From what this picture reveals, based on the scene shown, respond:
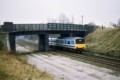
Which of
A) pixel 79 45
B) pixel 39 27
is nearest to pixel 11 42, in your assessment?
pixel 39 27

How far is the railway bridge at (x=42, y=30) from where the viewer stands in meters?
50.9

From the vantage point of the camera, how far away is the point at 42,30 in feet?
178

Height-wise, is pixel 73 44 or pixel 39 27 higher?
pixel 39 27

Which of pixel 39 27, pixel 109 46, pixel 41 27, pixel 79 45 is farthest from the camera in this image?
pixel 41 27

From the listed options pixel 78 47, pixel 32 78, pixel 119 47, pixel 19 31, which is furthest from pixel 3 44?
pixel 32 78

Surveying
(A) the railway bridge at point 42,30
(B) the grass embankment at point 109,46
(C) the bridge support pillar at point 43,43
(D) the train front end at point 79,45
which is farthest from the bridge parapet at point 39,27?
(D) the train front end at point 79,45

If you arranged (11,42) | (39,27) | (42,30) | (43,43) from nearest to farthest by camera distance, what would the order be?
(11,42)
(42,30)
(39,27)
(43,43)

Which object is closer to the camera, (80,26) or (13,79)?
(13,79)

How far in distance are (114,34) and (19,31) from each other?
68.3 ft

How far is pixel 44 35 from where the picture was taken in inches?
2200

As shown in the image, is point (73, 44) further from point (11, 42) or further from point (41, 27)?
point (11, 42)

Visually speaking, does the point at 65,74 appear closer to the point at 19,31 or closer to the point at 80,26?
the point at 19,31

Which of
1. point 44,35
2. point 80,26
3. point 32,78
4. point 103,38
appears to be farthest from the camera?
point 80,26

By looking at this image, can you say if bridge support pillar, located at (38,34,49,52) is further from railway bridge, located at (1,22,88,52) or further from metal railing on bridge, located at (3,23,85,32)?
metal railing on bridge, located at (3,23,85,32)
